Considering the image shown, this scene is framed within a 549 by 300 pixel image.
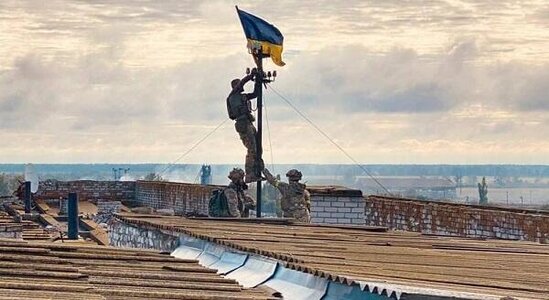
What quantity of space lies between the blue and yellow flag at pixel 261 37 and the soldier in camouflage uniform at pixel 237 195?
199 cm

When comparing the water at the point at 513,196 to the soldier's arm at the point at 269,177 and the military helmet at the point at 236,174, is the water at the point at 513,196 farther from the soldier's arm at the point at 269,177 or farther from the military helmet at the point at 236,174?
the military helmet at the point at 236,174

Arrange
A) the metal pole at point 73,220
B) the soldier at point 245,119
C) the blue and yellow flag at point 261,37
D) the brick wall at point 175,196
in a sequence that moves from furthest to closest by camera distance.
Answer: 1. the brick wall at point 175,196
2. the metal pole at point 73,220
3. the blue and yellow flag at point 261,37
4. the soldier at point 245,119

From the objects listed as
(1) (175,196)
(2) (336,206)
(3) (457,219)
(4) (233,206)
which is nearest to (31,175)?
(1) (175,196)

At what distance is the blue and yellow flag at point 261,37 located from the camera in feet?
67.4

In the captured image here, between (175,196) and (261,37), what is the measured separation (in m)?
13.6

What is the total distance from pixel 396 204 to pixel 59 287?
15219mm

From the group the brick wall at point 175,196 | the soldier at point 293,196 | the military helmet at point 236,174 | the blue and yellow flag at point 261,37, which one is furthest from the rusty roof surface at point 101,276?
the brick wall at point 175,196

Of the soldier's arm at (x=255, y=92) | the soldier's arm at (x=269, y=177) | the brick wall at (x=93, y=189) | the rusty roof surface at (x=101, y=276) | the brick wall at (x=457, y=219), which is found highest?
the soldier's arm at (x=255, y=92)

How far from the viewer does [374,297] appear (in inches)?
264

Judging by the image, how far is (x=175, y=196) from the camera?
111 ft

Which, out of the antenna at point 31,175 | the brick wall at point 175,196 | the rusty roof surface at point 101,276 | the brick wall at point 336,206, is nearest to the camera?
the rusty roof surface at point 101,276

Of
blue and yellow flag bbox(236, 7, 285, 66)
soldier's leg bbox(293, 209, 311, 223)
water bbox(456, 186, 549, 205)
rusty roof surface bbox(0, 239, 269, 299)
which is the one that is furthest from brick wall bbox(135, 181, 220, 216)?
water bbox(456, 186, 549, 205)

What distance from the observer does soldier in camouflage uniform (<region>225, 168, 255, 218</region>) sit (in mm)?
19500

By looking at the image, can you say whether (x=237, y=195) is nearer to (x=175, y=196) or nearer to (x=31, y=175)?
(x=31, y=175)
